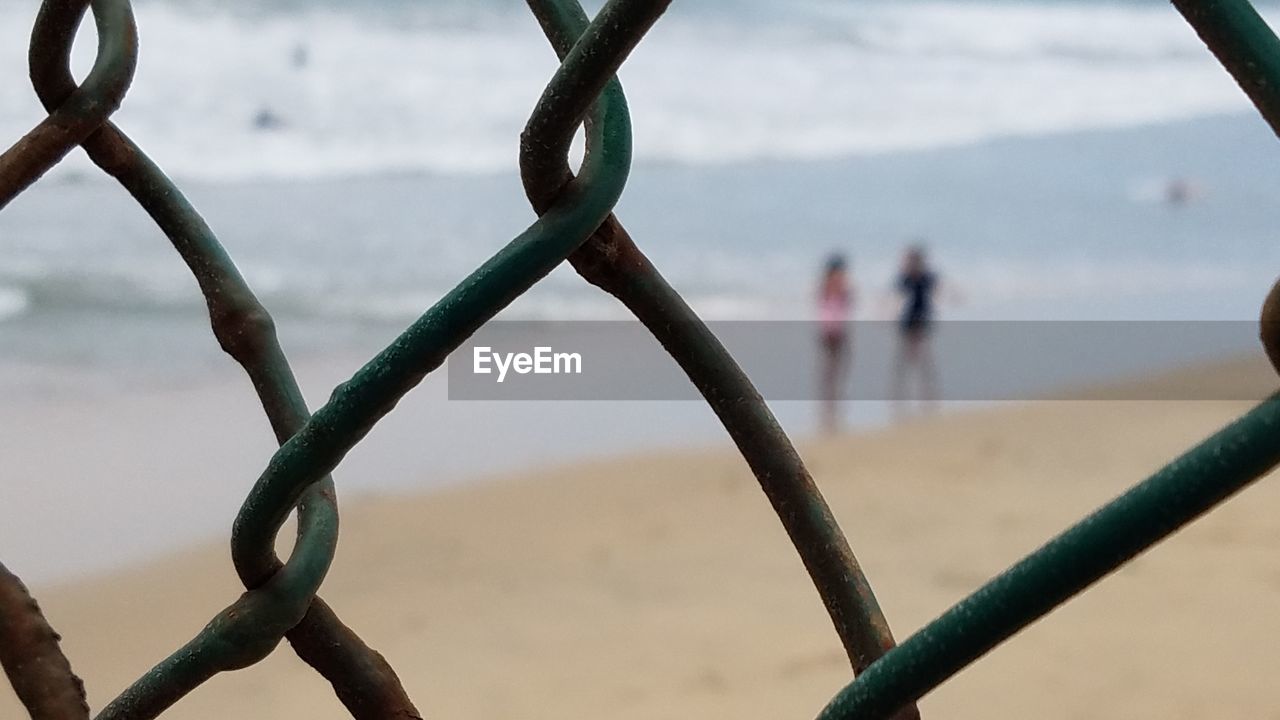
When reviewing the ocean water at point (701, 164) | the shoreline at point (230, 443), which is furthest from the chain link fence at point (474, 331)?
the ocean water at point (701, 164)

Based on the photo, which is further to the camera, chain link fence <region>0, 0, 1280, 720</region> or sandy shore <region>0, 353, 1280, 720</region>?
sandy shore <region>0, 353, 1280, 720</region>

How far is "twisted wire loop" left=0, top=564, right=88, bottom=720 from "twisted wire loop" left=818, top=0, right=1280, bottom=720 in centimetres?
27

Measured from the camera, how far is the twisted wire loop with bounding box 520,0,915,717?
0.29 meters

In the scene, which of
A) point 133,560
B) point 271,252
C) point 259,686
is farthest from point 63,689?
point 271,252

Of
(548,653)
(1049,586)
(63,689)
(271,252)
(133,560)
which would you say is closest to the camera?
(1049,586)

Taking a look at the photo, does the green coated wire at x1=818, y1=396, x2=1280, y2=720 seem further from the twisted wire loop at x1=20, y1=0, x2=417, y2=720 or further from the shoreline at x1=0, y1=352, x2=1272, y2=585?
the shoreline at x1=0, y1=352, x2=1272, y2=585

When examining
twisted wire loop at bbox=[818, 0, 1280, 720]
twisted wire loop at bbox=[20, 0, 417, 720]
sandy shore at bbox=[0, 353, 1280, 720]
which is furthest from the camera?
sandy shore at bbox=[0, 353, 1280, 720]

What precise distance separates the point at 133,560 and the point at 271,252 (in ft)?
10.7

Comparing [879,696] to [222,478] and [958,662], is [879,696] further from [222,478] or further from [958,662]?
[222,478]

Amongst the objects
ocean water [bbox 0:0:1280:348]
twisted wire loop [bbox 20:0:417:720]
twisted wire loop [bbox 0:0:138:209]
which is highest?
twisted wire loop [bbox 0:0:138:209]

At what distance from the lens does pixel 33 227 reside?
6340mm

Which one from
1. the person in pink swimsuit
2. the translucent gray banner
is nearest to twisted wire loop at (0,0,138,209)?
the translucent gray banner

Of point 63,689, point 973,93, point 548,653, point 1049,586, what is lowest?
point 973,93

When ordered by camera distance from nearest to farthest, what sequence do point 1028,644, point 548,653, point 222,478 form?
point 1028,644
point 548,653
point 222,478
